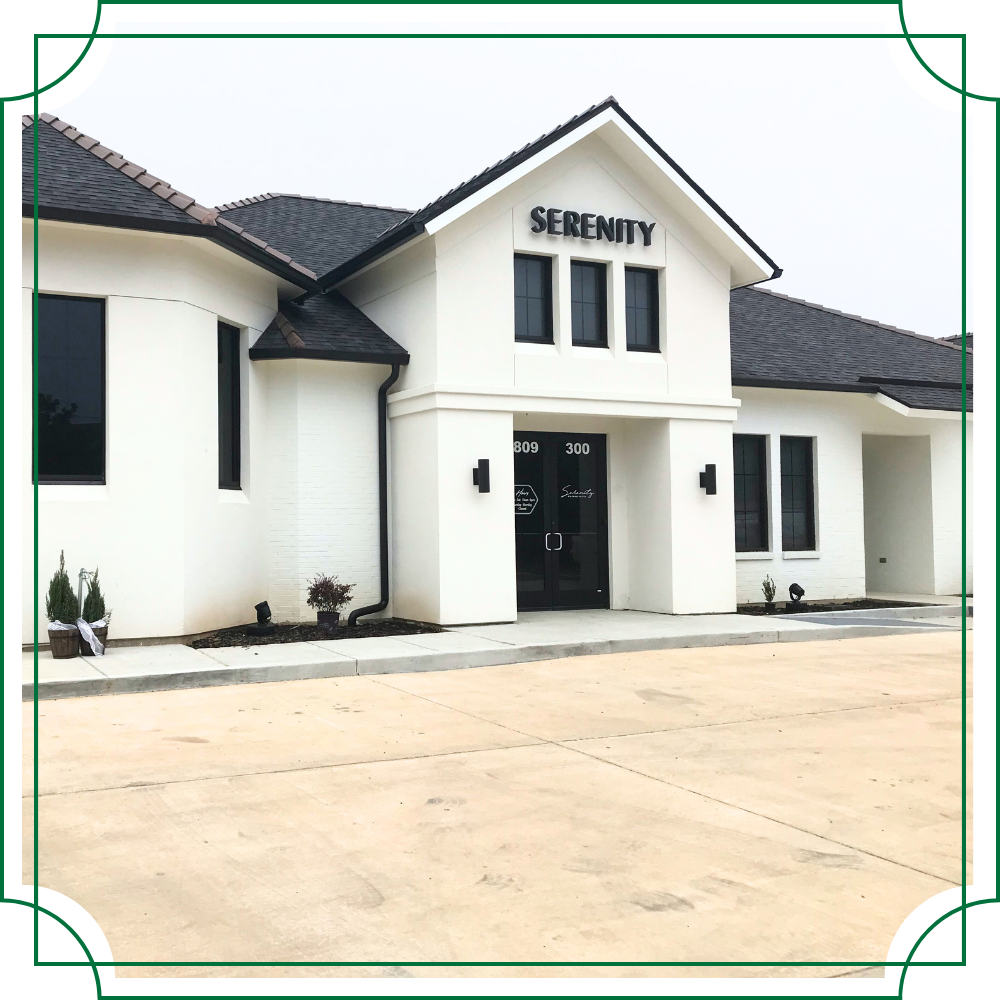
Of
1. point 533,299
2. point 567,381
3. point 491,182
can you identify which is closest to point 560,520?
point 567,381

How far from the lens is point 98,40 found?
3.00 m

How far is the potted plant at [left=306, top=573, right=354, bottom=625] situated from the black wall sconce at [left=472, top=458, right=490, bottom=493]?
220cm

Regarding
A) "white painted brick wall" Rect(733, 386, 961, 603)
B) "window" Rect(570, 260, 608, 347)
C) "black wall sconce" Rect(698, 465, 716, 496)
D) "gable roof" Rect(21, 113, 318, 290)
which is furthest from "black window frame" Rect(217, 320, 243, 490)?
"white painted brick wall" Rect(733, 386, 961, 603)

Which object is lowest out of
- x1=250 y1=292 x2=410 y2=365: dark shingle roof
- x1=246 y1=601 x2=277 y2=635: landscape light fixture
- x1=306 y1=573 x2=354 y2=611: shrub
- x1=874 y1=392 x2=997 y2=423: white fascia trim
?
x1=246 y1=601 x2=277 y2=635: landscape light fixture

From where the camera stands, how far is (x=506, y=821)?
5316 mm

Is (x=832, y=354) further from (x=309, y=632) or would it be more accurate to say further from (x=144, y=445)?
(x=144, y=445)

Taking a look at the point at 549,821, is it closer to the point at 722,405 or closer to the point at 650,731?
the point at 650,731

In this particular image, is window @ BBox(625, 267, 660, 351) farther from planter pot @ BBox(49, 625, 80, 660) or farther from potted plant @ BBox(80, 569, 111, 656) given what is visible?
planter pot @ BBox(49, 625, 80, 660)

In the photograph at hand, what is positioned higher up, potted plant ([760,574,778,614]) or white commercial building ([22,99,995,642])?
white commercial building ([22,99,995,642])

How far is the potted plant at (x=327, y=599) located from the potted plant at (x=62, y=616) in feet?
10.5

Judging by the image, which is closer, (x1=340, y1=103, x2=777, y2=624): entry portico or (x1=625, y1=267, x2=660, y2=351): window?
(x1=340, y1=103, x2=777, y2=624): entry portico

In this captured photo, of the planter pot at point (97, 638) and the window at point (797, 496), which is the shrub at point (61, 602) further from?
the window at point (797, 496)

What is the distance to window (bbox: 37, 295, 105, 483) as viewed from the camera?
37.1 feet

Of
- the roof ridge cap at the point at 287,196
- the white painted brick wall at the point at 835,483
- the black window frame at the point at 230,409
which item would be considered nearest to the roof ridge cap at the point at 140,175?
the black window frame at the point at 230,409
